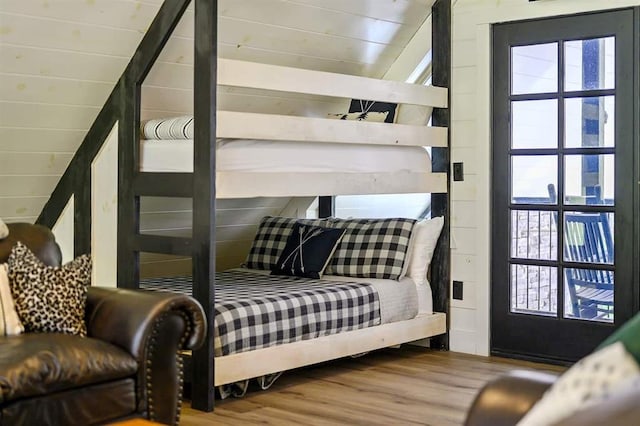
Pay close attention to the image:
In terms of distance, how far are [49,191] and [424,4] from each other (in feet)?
7.63

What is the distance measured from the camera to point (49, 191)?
4762mm

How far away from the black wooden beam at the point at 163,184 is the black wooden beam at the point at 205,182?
0.32 feet

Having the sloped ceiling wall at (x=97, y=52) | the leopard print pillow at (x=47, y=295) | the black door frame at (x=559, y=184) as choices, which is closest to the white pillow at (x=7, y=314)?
the leopard print pillow at (x=47, y=295)

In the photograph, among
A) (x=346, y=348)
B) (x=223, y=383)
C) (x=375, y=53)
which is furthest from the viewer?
(x=375, y=53)

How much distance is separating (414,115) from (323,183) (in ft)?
3.08

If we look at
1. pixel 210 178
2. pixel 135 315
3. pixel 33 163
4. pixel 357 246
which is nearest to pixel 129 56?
pixel 33 163

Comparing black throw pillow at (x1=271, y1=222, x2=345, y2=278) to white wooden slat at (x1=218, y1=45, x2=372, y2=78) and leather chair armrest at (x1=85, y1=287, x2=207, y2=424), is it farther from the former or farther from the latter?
leather chair armrest at (x1=85, y1=287, x2=207, y2=424)

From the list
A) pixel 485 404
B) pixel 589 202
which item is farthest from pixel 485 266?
pixel 485 404

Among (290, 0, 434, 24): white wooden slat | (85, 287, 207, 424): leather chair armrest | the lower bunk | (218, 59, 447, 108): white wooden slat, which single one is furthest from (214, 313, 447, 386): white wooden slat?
(290, 0, 434, 24): white wooden slat

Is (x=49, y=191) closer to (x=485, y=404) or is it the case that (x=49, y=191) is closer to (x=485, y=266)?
(x=485, y=266)

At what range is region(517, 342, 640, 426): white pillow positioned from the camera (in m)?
1.25

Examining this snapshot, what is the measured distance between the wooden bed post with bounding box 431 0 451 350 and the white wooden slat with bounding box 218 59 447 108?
10cm

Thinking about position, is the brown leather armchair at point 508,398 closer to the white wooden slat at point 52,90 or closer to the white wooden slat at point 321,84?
the white wooden slat at point 321,84

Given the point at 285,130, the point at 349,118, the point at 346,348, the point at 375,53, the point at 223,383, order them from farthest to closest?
1. the point at 375,53
2. the point at 349,118
3. the point at 346,348
4. the point at 285,130
5. the point at 223,383
